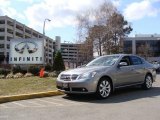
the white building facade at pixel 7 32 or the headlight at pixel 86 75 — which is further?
the white building facade at pixel 7 32

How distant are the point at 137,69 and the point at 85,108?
413cm

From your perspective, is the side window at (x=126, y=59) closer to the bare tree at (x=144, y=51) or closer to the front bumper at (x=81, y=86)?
the front bumper at (x=81, y=86)

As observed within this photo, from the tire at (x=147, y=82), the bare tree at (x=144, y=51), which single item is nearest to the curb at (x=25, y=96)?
the tire at (x=147, y=82)

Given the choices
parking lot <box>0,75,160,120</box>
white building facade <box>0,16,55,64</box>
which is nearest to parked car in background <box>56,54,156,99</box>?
parking lot <box>0,75,160,120</box>

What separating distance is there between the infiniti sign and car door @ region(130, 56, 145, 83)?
11598mm

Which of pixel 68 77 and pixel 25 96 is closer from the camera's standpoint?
pixel 68 77

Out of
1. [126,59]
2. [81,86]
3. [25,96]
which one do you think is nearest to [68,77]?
[81,86]

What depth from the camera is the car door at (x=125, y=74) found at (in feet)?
36.7

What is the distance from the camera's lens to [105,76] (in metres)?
10.6

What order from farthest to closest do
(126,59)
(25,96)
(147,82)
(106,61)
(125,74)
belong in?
(147,82)
(126,59)
(106,61)
(125,74)
(25,96)

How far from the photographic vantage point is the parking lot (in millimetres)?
7633

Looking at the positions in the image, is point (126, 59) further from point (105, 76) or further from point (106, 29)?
point (106, 29)

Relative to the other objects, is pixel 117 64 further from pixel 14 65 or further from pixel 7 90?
pixel 14 65

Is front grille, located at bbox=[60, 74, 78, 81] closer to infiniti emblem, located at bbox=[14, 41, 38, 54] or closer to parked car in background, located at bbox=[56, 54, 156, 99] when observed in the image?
parked car in background, located at bbox=[56, 54, 156, 99]
